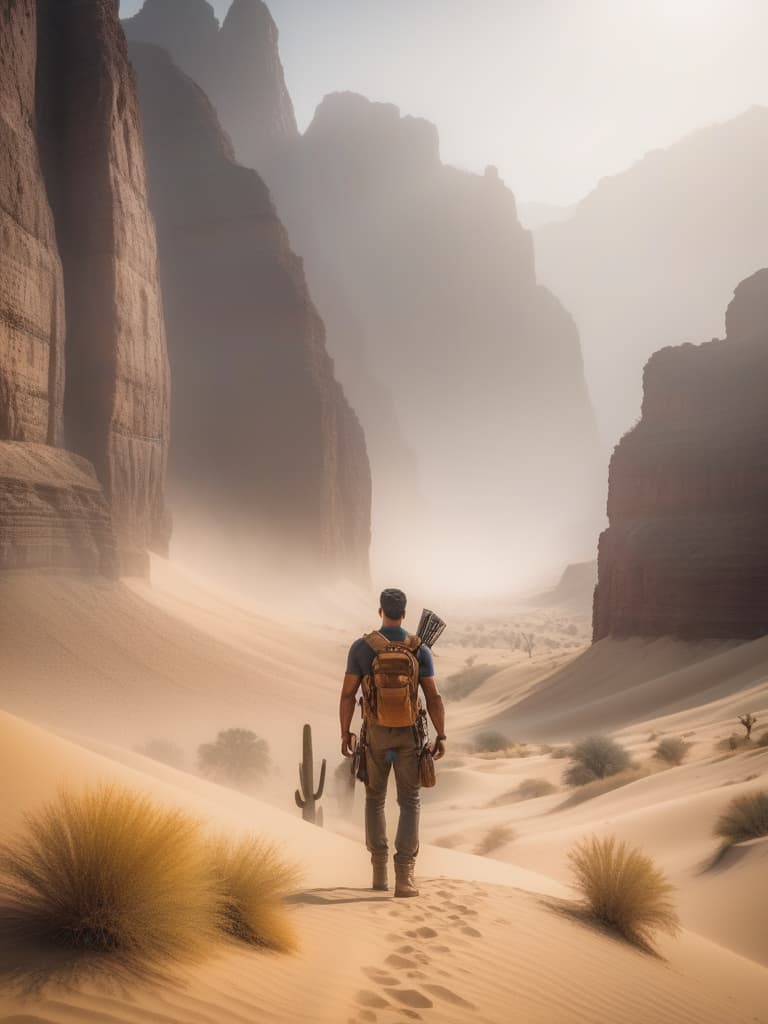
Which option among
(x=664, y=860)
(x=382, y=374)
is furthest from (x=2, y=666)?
(x=382, y=374)

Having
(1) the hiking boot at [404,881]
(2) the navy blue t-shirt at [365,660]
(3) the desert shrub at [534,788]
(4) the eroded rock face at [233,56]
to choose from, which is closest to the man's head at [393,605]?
(2) the navy blue t-shirt at [365,660]

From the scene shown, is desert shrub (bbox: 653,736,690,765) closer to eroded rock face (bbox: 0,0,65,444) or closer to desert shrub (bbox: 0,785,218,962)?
desert shrub (bbox: 0,785,218,962)

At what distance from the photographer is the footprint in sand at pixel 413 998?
129 inches

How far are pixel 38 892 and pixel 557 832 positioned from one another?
9282 millimetres

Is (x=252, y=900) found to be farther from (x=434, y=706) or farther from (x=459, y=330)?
(x=459, y=330)

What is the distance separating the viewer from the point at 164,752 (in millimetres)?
17453

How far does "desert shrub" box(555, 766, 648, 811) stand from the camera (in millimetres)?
13578

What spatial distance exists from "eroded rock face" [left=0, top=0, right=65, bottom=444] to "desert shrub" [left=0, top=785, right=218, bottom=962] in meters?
23.0

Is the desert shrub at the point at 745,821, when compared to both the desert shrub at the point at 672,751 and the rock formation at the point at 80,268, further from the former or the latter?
the rock formation at the point at 80,268

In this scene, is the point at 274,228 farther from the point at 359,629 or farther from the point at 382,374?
the point at 382,374

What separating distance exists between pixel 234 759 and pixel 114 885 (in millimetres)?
15525

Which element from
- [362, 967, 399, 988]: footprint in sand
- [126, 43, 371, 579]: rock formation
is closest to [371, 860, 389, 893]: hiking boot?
[362, 967, 399, 988]: footprint in sand

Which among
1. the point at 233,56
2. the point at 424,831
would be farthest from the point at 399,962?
the point at 233,56

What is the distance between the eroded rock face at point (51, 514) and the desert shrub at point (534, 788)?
1595cm
